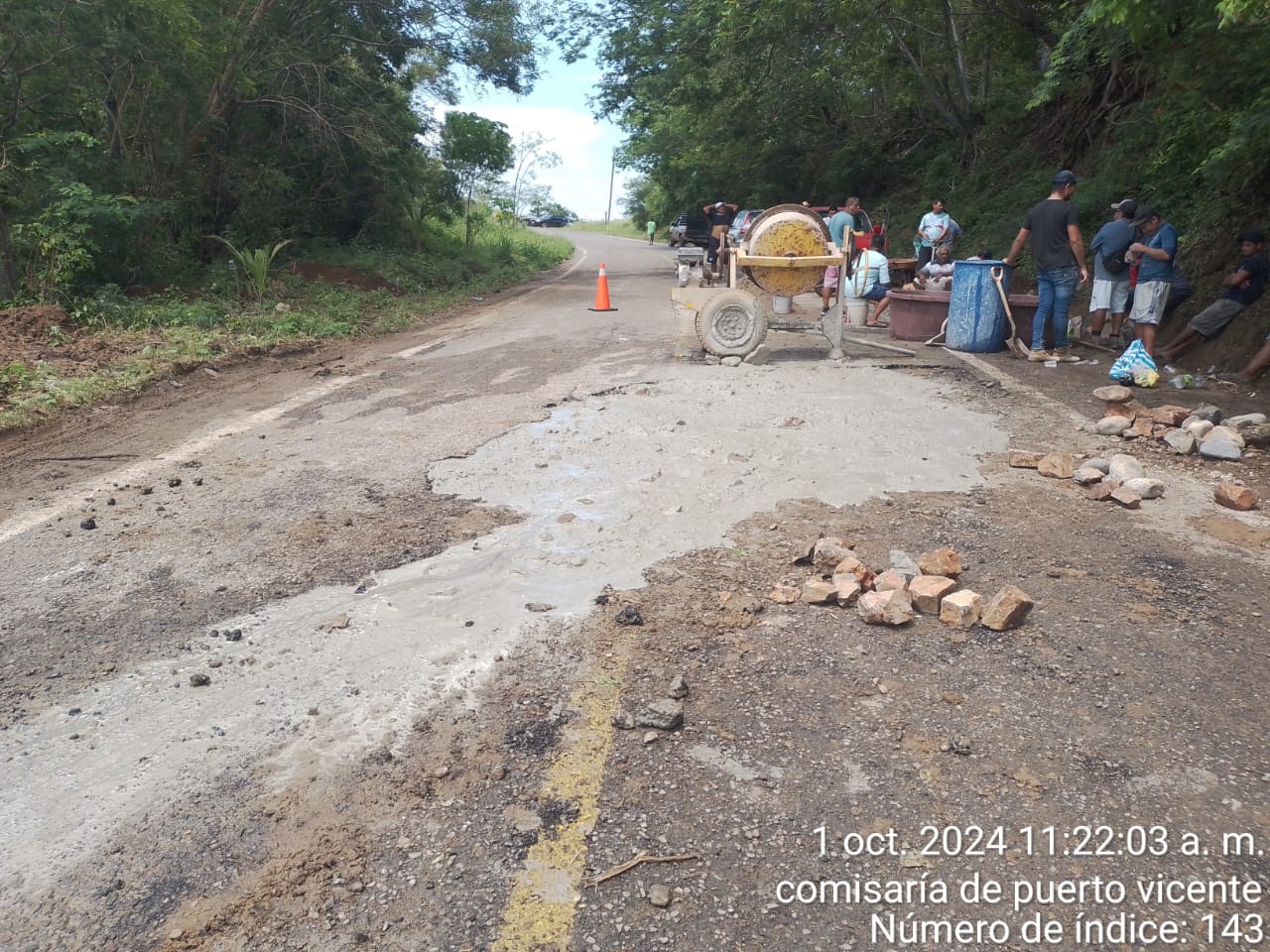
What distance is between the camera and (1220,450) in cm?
564

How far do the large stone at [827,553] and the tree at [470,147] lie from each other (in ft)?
70.5

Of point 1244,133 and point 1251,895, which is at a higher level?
point 1244,133

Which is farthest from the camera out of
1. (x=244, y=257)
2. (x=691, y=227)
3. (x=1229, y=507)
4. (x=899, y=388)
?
(x=691, y=227)

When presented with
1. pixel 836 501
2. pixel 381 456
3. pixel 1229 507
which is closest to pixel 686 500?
pixel 836 501

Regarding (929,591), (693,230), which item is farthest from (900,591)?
(693,230)

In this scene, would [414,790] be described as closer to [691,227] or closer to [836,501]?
[836,501]

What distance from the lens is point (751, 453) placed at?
563cm

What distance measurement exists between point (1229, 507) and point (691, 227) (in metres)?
27.8

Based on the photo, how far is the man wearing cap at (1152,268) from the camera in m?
8.77

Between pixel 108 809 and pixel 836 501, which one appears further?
pixel 836 501

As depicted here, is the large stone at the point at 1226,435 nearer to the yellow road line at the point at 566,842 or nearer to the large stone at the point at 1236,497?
the large stone at the point at 1236,497

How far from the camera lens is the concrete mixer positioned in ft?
27.9

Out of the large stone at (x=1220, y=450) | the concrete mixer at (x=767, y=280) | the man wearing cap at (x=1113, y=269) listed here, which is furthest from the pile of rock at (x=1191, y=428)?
the man wearing cap at (x=1113, y=269)

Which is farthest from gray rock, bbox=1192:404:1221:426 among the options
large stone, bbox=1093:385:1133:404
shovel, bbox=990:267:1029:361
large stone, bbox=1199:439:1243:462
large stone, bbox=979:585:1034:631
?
large stone, bbox=979:585:1034:631
